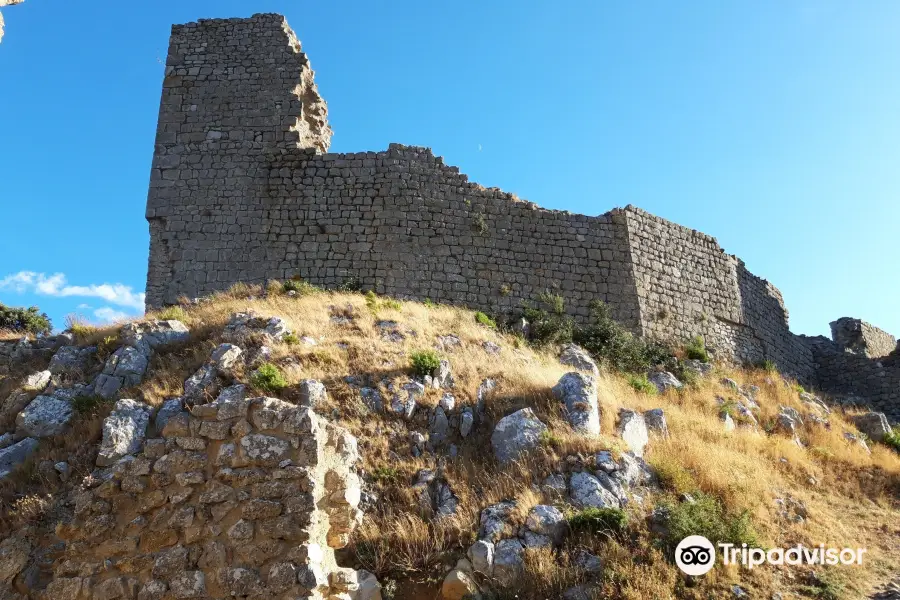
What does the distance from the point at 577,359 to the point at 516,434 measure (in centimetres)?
483

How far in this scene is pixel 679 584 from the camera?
6.25 metres

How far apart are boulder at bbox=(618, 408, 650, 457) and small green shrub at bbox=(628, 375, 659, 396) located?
3191 millimetres

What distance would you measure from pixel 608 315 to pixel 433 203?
14.8ft

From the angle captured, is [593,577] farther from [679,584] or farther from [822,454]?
[822,454]

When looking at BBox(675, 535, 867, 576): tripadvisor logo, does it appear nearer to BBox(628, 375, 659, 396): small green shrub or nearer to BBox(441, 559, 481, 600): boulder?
BBox(441, 559, 481, 600): boulder

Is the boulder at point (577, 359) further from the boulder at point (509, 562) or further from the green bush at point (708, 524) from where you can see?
the boulder at point (509, 562)

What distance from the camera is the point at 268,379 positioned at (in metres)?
8.27

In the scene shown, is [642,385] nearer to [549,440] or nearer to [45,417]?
[549,440]

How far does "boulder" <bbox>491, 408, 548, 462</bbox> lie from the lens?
313 inches

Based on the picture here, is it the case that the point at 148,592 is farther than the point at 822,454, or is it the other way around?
the point at 822,454

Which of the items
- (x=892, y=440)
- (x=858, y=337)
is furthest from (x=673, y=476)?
(x=858, y=337)

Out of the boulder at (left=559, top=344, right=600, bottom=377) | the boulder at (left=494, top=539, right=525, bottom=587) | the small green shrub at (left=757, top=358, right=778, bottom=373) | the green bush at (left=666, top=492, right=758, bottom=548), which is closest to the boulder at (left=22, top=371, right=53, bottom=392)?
the boulder at (left=494, top=539, right=525, bottom=587)

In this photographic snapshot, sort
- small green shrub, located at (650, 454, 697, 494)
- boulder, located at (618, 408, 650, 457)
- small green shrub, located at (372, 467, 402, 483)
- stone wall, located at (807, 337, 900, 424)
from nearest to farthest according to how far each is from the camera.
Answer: small green shrub, located at (372, 467, 402, 483) < small green shrub, located at (650, 454, 697, 494) < boulder, located at (618, 408, 650, 457) < stone wall, located at (807, 337, 900, 424)

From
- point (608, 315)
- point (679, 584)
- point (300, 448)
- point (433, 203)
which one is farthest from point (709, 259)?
point (300, 448)
